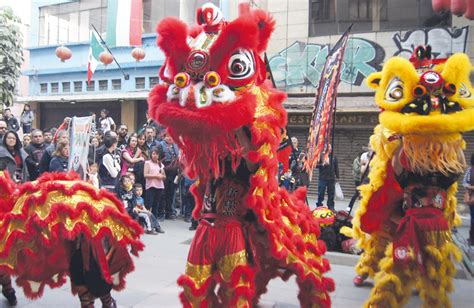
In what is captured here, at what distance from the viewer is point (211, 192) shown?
281 centimetres

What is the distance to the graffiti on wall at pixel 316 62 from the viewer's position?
12.8 meters

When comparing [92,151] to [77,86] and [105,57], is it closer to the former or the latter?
[105,57]

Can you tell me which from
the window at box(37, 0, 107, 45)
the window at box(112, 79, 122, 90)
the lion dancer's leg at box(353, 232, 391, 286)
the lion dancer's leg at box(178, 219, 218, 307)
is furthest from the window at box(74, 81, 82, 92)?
the lion dancer's leg at box(178, 219, 218, 307)

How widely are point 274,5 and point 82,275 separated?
1235 centimetres

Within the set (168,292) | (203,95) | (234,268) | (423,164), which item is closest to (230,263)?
(234,268)

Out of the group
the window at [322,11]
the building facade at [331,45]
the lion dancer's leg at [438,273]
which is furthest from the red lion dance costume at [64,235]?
the window at [322,11]

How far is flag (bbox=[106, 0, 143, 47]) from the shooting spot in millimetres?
15281

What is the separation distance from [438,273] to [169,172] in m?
5.60

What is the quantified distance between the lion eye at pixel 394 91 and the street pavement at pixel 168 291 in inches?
Result: 74.4

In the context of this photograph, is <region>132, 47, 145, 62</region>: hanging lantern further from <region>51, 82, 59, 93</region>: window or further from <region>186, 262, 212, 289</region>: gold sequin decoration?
<region>186, 262, 212, 289</region>: gold sequin decoration

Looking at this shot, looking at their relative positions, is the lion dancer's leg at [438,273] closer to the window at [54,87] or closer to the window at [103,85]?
the window at [103,85]

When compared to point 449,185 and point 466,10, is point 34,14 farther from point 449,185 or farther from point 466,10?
point 449,185

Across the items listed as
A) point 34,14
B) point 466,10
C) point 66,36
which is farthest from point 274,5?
point 34,14

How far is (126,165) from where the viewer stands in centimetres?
776
